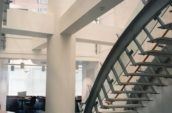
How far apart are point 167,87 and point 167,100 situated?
228mm

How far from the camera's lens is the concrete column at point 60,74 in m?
5.93

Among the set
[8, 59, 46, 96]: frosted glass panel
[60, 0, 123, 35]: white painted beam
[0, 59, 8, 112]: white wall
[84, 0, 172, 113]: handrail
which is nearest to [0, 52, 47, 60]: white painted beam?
[60, 0, 123, 35]: white painted beam

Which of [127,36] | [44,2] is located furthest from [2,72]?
[127,36]

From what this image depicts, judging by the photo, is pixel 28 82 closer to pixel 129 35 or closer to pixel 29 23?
pixel 29 23

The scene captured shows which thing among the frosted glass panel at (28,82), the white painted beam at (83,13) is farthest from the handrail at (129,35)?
the frosted glass panel at (28,82)

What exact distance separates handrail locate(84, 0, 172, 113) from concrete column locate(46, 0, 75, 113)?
125cm

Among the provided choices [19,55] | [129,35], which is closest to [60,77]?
[129,35]

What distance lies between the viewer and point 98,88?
4.50m

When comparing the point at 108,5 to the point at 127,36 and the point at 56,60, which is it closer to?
the point at 127,36

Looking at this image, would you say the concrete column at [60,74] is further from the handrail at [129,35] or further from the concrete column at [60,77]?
the handrail at [129,35]

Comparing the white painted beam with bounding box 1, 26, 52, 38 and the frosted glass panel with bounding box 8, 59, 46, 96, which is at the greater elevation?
the white painted beam with bounding box 1, 26, 52, 38

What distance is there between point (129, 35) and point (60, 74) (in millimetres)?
2715

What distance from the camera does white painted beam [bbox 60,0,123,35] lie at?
13.5 ft

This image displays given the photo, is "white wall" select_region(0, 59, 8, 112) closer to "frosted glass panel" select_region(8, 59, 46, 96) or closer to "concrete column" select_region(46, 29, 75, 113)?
"frosted glass panel" select_region(8, 59, 46, 96)
